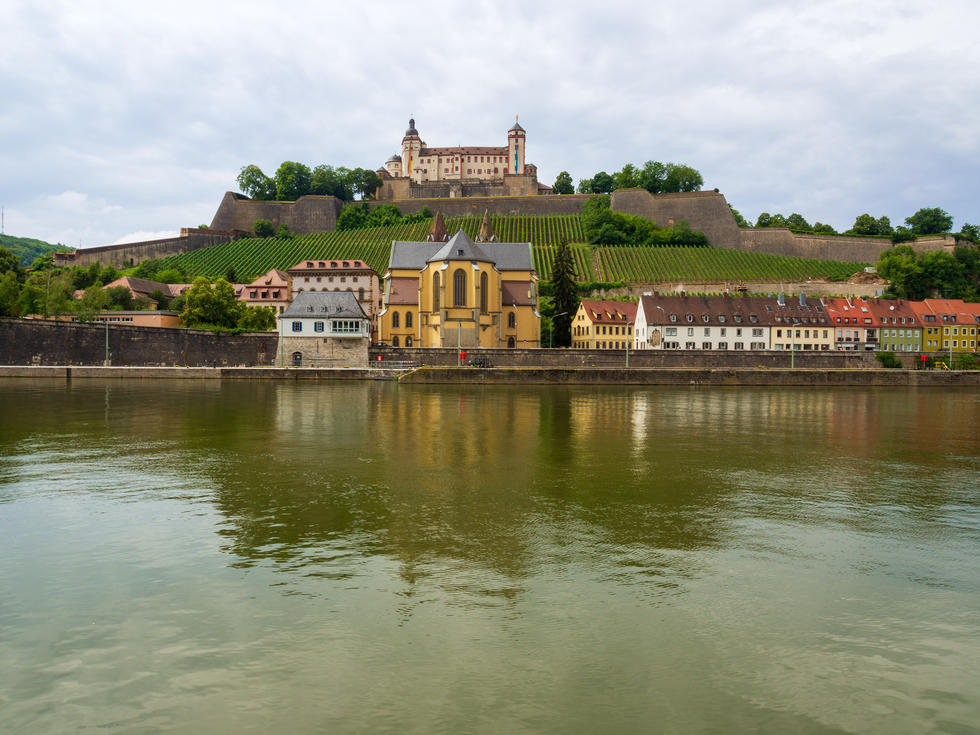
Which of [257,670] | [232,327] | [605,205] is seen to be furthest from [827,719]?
[605,205]

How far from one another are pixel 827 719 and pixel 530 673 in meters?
2.46

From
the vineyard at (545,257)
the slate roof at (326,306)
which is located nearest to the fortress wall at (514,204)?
the vineyard at (545,257)

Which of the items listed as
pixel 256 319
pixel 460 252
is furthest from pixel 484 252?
pixel 256 319

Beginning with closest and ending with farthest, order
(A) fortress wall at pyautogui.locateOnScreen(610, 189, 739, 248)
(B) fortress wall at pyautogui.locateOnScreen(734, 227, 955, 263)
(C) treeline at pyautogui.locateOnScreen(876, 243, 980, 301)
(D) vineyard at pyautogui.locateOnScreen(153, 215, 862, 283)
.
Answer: (C) treeline at pyautogui.locateOnScreen(876, 243, 980, 301) < (D) vineyard at pyautogui.locateOnScreen(153, 215, 862, 283) < (B) fortress wall at pyautogui.locateOnScreen(734, 227, 955, 263) < (A) fortress wall at pyautogui.locateOnScreen(610, 189, 739, 248)

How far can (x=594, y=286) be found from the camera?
10194 centimetres

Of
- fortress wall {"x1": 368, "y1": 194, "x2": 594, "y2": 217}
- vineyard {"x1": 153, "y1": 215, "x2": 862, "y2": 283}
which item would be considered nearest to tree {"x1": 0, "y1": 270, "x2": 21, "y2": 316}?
vineyard {"x1": 153, "y1": 215, "x2": 862, "y2": 283}

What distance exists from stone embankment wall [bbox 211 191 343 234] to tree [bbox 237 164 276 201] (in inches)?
449

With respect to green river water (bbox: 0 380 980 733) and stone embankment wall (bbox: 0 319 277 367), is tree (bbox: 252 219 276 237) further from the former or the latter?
green river water (bbox: 0 380 980 733)

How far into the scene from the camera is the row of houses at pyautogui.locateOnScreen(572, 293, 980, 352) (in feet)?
255

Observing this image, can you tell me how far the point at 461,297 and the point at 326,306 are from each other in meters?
13.9

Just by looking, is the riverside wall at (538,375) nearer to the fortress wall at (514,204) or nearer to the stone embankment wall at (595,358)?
the stone embankment wall at (595,358)

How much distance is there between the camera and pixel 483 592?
8.54 metres

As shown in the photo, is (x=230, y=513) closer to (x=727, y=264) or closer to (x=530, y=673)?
(x=530, y=673)

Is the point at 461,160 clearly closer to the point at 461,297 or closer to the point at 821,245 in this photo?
the point at 821,245
